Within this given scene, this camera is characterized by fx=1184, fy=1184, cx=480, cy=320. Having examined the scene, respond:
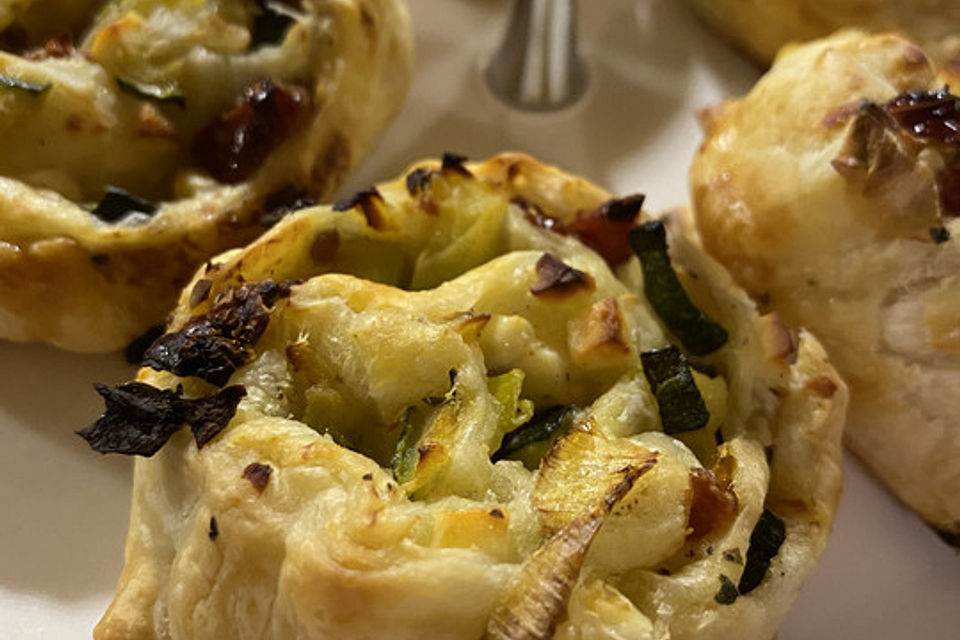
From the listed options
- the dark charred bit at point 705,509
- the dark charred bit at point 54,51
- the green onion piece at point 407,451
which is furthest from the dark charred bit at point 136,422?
the dark charred bit at point 54,51

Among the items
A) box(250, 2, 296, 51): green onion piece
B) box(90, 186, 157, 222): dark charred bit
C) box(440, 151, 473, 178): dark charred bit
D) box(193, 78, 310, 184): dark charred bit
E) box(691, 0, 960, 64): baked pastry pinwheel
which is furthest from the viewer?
box(691, 0, 960, 64): baked pastry pinwheel

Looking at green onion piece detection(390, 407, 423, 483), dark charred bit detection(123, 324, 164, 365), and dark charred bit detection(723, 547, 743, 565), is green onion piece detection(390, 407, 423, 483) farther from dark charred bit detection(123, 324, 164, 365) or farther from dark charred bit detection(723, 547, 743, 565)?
dark charred bit detection(123, 324, 164, 365)

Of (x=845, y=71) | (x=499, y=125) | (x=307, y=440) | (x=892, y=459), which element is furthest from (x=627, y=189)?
(x=307, y=440)

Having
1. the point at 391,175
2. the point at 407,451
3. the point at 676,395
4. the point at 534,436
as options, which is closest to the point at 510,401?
the point at 534,436

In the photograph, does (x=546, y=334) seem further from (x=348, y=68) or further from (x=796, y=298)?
(x=348, y=68)

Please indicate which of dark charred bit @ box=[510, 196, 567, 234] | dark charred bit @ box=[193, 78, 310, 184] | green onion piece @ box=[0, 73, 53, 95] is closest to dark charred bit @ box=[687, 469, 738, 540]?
dark charred bit @ box=[510, 196, 567, 234]

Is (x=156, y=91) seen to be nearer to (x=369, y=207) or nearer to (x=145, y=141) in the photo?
(x=145, y=141)
